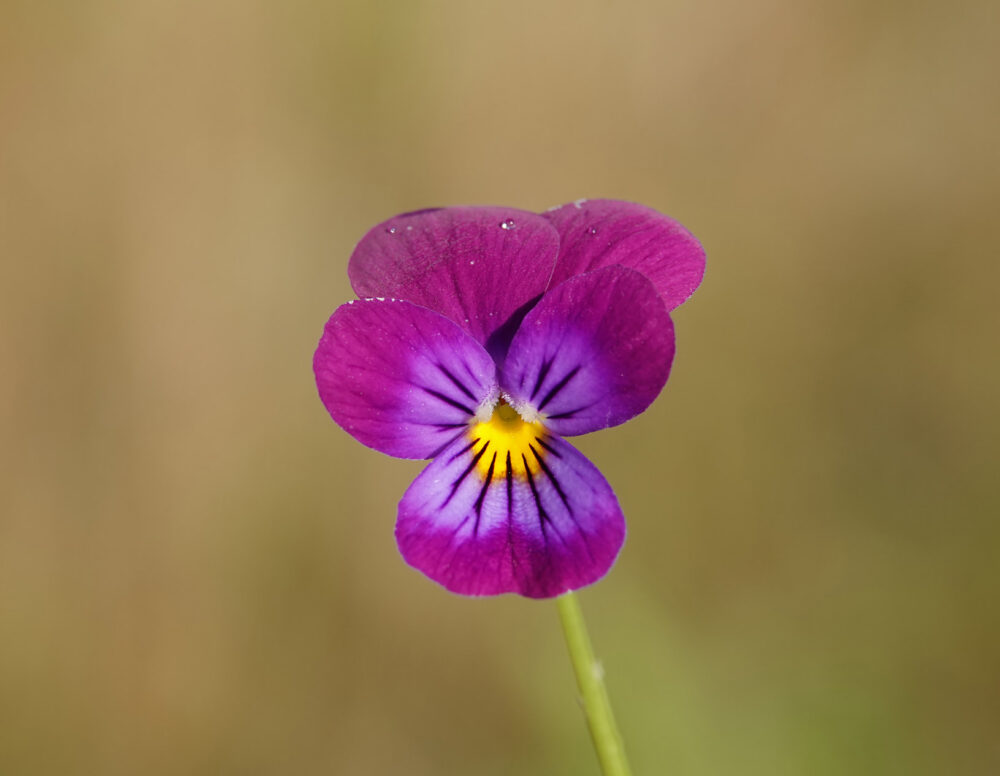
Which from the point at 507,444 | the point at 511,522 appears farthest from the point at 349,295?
the point at 511,522

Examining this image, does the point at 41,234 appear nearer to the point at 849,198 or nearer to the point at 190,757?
the point at 190,757

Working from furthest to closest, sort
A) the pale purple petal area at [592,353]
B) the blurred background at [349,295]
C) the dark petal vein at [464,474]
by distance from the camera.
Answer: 1. the blurred background at [349,295]
2. the dark petal vein at [464,474]
3. the pale purple petal area at [592,353]

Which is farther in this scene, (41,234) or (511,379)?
(41,234)

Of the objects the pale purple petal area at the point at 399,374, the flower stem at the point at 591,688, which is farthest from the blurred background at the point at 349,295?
the pale purple petal area at the point at 399,374

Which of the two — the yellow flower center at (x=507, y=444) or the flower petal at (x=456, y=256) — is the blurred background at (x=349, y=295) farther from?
the flower petal at (x=456, y=256)

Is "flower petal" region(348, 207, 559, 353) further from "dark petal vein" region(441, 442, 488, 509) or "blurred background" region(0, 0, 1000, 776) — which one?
"blurred background" region(0, 0, 1000, 776)

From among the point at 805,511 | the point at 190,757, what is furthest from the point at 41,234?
the point at 805,511
